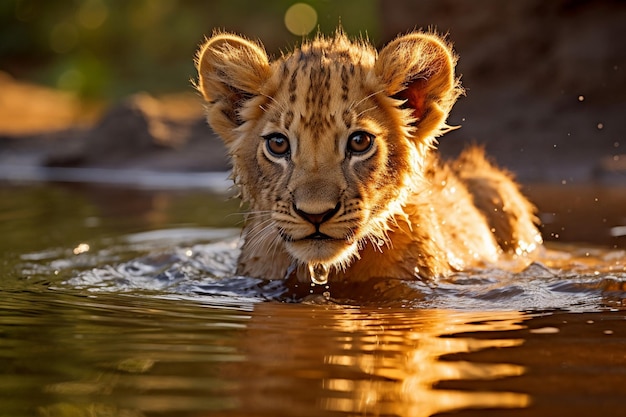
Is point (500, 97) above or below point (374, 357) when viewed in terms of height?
above

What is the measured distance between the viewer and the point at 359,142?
5180 millimetres

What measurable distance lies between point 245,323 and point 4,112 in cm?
1648

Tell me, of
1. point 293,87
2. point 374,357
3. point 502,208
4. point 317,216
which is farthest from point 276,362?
point 502,208

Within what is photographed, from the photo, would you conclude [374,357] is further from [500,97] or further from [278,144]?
[500,97]

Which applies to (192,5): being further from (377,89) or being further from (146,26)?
(377,89)

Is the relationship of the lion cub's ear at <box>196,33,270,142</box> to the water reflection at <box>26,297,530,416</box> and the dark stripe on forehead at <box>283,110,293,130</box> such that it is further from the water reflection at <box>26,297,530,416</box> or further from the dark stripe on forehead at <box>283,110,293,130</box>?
the water reflection at <box>26,297,530,416</box>

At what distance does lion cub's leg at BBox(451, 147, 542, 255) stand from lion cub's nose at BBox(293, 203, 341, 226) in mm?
2533

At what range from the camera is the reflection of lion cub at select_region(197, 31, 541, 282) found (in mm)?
4977

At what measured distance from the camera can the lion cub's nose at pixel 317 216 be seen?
4781 mm

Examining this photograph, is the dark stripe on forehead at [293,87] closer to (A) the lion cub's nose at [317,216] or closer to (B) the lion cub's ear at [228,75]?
(B) the lion cub's ear at [228,75]

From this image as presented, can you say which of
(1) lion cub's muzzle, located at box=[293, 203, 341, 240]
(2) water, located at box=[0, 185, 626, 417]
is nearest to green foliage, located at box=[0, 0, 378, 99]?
(2) water, located at box=[0, 185, 626, 417]

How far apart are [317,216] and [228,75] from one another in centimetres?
127

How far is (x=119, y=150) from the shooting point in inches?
598

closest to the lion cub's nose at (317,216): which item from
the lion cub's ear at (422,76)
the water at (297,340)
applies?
the water at (297,340)
